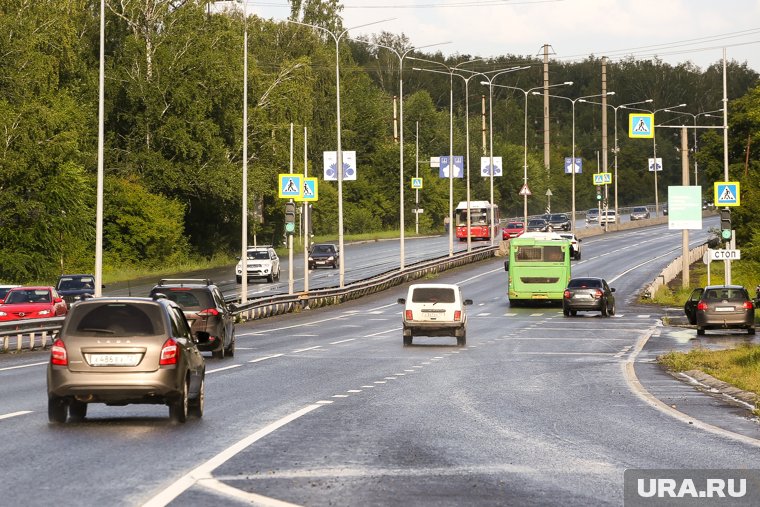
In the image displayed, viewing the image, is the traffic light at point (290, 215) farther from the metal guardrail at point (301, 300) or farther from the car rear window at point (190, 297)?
the car rear window at point (190, 297)

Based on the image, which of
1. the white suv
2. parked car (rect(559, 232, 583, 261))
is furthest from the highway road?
parked car (rect(559, 232, 583, 261))

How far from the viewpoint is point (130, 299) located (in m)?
17.0

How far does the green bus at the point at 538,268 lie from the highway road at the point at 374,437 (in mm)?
28968

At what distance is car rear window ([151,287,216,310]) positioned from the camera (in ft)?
102

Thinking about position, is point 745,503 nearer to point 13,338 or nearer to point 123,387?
point 123,387

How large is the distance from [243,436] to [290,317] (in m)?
39.6

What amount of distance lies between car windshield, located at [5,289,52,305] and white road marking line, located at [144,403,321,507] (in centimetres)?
2763

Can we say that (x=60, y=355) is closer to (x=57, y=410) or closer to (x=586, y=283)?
(x=57, y=410)

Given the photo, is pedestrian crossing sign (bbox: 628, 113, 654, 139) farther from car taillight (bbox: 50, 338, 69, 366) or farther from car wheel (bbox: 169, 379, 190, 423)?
car taillight (bbox: 50, 338, 69, 366)

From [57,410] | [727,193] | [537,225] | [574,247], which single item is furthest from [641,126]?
[537,225]

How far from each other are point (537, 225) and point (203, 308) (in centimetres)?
8227

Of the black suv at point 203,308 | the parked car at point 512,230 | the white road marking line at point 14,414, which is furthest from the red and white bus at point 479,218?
the white road marking line at point 14,414

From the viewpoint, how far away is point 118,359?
16578mm

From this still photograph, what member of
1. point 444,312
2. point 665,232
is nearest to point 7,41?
point 444,312
